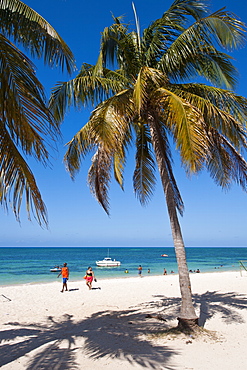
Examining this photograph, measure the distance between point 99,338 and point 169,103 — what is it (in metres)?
5.48

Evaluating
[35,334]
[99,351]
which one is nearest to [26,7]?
[99,351]

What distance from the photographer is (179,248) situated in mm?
7344

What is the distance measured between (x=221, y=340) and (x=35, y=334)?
4.34 meters

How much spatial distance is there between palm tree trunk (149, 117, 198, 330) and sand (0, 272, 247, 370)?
400 millimetres

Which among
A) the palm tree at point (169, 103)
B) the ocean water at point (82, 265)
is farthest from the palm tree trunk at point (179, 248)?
the ocean water at point (82, 265)

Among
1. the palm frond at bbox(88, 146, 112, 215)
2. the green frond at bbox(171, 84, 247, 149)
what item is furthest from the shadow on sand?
the green frond at bbox(171, 84, 247, 149)

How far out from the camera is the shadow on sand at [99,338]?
5793 millimetres

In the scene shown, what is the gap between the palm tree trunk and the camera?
281 inches

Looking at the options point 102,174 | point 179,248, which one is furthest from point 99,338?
point 102,174

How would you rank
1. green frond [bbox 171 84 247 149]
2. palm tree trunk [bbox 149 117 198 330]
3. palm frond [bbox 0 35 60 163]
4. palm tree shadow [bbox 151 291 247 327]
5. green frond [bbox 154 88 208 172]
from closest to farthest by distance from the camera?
palm frond [bbox 0 35 60 163] < green frond [bbox 154 88 208 172] < green frond [bbox 171 84 247 149] < palm tree trunk [bbox 149 117 198 330] < palm tree shadow [bbox 151 291 247 327]

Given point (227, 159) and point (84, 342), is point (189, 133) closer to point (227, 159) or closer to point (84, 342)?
point (227, 159)

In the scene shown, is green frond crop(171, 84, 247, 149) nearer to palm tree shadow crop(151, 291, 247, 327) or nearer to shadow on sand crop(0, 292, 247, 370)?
palm tree shadow crop(151, 291, 247, 327)

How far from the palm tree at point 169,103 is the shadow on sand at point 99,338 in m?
1.31

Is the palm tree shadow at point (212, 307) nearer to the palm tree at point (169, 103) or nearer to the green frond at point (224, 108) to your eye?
the palm tree at point (169, 103)
